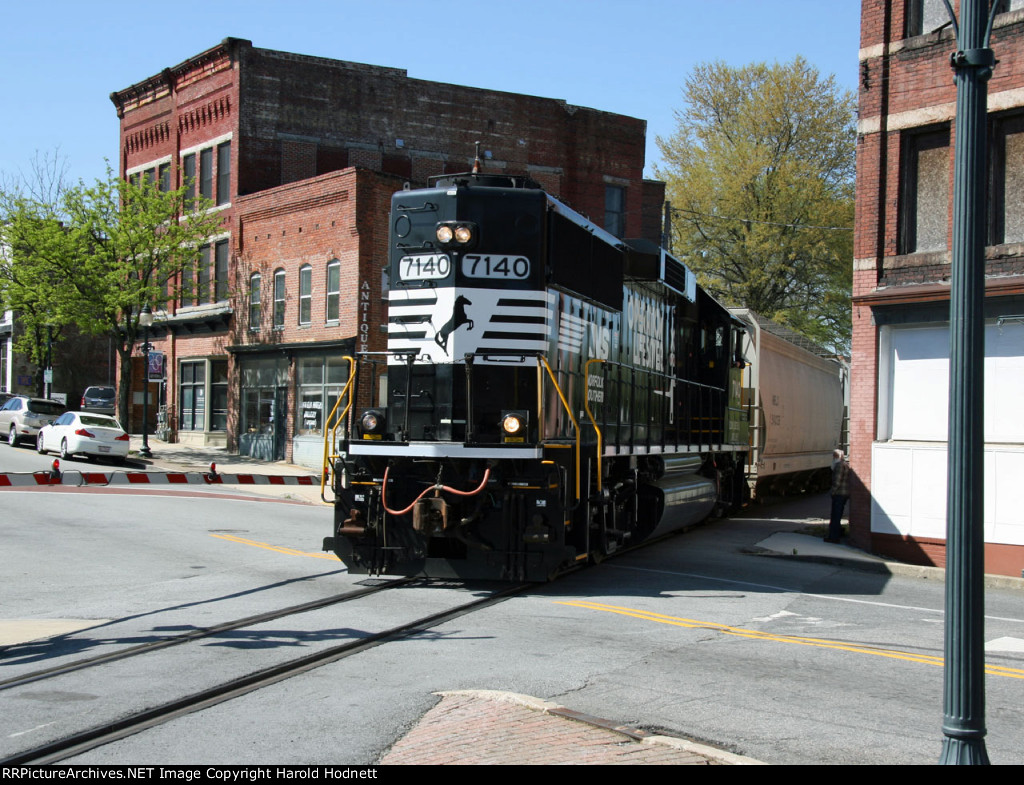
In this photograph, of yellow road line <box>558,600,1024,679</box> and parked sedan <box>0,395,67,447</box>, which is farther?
parked sedan <box>0,395,67,447</box>

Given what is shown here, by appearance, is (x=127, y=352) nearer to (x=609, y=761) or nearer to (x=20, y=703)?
(x=20, y=703)

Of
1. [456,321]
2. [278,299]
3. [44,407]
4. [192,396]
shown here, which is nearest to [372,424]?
[456,321]

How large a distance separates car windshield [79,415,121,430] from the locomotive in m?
19.9

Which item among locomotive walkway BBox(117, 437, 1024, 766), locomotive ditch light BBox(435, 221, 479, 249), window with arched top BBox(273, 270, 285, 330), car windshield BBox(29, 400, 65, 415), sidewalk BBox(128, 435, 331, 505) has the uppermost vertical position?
window with arched top BBox(273, 270, 285, 330)

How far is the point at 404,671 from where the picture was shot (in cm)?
743

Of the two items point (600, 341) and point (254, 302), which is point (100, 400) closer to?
point (254, 302)

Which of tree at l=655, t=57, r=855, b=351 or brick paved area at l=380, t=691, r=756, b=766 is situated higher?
tree at l=655, t=57, r=855, b=351

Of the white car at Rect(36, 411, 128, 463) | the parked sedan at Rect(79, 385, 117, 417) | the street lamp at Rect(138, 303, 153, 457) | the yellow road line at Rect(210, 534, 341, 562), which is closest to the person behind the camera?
the yellow road line at Rect(210, 534, 341, 562)

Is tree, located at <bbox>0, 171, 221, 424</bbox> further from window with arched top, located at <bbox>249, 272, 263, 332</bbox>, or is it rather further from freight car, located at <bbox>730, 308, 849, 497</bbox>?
freight car, located at <bbox>730, 308, 849, 497</bbox>

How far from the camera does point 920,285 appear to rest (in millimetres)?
15922

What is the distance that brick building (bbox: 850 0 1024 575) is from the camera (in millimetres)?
15062

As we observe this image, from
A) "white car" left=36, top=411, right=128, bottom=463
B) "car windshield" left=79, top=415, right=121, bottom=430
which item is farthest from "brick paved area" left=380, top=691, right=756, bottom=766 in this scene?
"car windshield" left=79, top=415, right=121, bottom=430

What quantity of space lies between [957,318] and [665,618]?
225 inches
